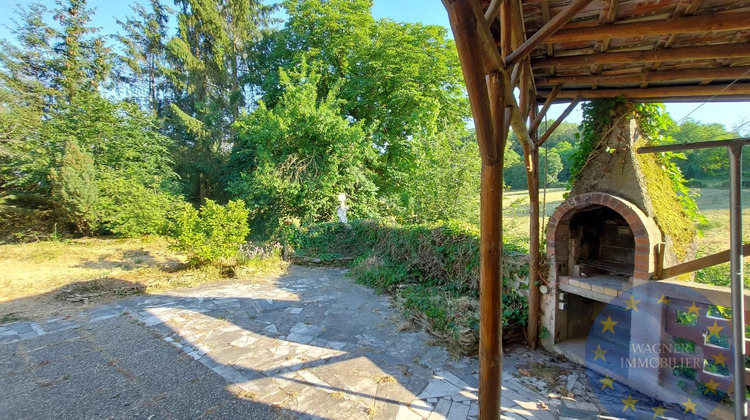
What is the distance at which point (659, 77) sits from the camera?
114 inches

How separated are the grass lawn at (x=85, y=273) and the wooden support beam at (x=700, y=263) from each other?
290 inches

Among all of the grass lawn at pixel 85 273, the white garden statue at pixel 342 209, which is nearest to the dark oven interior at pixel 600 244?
the white garden statue at pixel 342 209

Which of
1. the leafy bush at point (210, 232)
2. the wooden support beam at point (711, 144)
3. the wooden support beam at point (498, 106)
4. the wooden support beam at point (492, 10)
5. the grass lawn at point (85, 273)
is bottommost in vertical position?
the grass lawn at point (85, 273)

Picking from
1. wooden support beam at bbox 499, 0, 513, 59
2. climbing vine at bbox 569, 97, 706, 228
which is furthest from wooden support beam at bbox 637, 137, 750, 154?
climbing vine at bbox 569, 97, 706, 228

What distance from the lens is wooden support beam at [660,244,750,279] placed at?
224cm

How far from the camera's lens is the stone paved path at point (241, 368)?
8.77ft

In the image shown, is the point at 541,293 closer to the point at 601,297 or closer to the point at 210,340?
the point at 601,297

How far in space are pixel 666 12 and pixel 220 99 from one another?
1574 centimetres

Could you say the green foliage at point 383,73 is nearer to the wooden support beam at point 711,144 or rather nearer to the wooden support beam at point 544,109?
the wooden support beam at point 544,109

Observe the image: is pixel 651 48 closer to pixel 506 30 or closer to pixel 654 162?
pixel 506 30

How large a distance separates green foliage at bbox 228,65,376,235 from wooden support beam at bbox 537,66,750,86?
7.31m

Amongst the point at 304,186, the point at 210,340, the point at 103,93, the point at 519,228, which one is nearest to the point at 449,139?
the point at 519,228

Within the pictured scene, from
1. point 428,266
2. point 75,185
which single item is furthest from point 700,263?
point 75,185

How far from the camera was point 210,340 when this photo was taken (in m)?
3.96
